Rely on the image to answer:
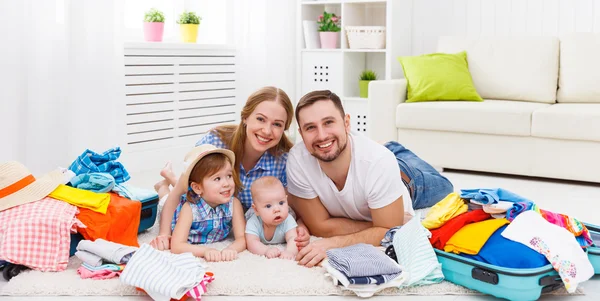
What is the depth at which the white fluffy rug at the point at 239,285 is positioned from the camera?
202 centimetres

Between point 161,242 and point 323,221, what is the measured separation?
1.92 feet

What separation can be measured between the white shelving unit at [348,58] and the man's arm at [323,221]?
8.27ft

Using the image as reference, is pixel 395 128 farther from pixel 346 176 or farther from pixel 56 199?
pixel 56 199

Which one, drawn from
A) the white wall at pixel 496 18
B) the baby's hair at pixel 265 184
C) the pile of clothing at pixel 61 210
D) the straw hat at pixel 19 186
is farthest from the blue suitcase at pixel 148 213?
the white wall at pixel 496 18

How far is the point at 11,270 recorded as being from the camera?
2154mm

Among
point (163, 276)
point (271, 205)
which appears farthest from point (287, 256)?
point (163, 276)

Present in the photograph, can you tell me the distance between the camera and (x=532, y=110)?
151 inches

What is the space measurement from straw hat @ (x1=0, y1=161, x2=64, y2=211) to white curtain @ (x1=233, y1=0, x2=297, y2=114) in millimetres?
2786

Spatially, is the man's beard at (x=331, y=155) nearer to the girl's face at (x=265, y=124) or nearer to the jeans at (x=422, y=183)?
the girl's face at (x=265, y=124)

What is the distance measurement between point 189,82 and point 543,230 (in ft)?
10.1

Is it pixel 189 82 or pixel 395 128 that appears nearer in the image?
pixel 395 128

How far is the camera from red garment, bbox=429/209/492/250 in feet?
6.98

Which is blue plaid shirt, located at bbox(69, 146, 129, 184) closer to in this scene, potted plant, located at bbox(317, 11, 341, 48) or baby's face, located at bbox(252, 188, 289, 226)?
baby's face, located at bbox(252, 188, 289, 226)

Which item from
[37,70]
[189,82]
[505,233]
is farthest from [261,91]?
[189,82]
